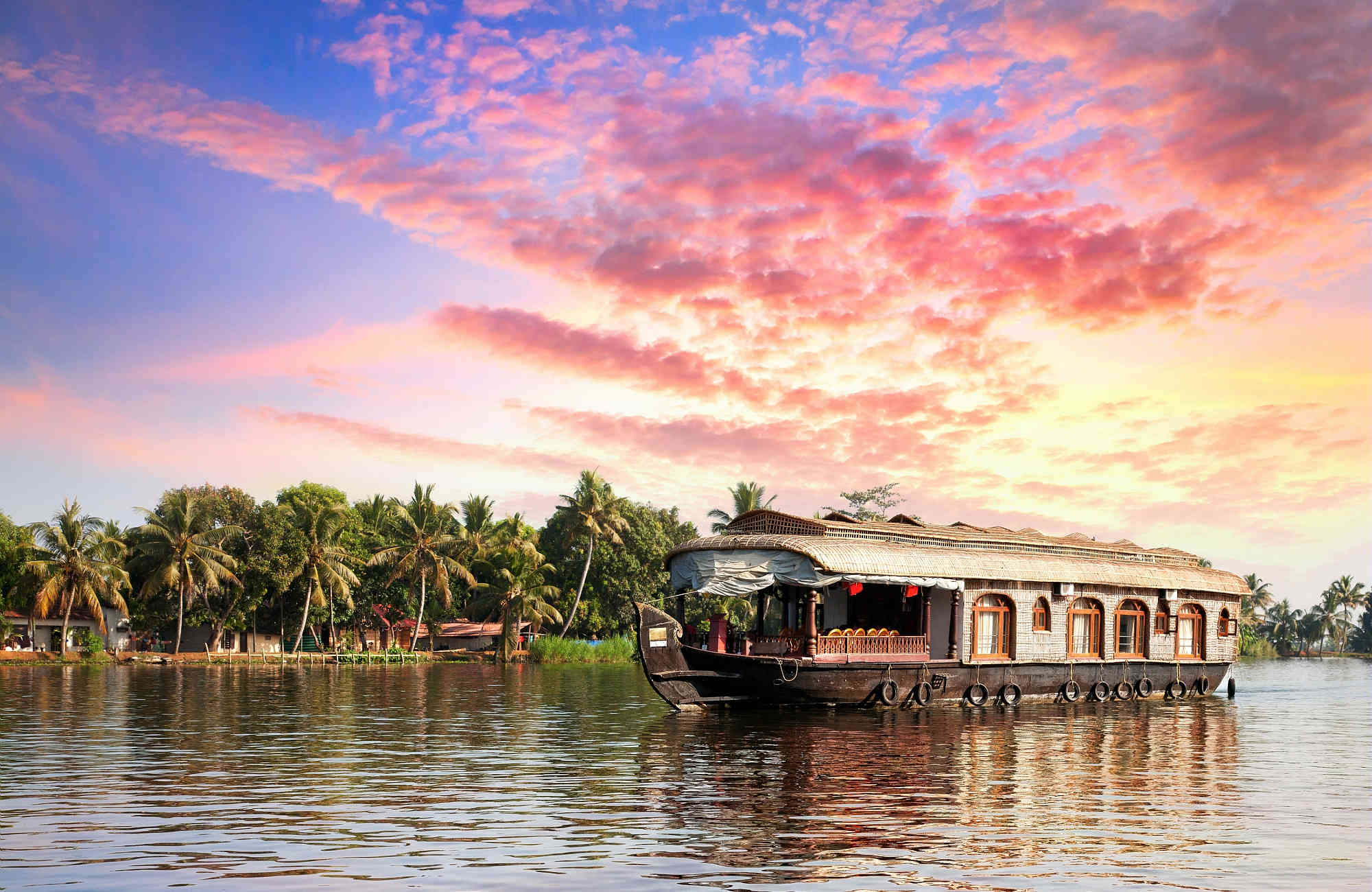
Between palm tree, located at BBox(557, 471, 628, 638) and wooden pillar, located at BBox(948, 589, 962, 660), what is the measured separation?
118ft

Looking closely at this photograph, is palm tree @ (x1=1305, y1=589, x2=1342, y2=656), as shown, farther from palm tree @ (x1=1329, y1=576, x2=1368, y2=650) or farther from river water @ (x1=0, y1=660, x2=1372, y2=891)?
river water @ (x1=0, y1=660, x2=1372, y2=891)

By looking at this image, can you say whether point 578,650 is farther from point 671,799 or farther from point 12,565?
point 671,799

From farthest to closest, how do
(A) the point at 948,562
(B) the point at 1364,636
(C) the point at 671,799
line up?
(B) the point at 1364,636
(A) the point at 948,562
(C) the point at 671,799

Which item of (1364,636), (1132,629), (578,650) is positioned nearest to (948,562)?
(1132,629)

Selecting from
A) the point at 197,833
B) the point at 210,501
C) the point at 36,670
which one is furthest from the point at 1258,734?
the point at 210,501

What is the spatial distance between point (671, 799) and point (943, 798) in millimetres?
3160

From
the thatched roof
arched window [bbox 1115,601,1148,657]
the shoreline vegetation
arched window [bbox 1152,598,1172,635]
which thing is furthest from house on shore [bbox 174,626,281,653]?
arched window [bbox 1152,598,1172,635]

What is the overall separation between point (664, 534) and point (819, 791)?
53.5m

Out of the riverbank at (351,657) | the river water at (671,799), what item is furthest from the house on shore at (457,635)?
the river water at (671,799)

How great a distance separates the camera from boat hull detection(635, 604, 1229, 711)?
23.7m

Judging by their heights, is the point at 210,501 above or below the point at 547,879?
above

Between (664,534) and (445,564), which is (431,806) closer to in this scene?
(445,564)

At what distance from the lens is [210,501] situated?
59.7m

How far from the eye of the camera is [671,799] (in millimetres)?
13461
